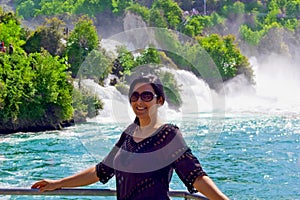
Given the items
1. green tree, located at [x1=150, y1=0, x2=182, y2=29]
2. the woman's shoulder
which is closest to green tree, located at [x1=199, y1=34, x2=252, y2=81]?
green tree, located at [x1=150, y1=0, x2=182, y2=29]

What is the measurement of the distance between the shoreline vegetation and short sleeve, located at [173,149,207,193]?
0.70 m

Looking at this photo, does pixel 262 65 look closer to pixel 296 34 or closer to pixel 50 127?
pixel 296 34

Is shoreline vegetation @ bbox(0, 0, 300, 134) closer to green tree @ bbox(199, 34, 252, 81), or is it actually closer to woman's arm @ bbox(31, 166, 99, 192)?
green tree @ bbox(199, 34, 252, 81)

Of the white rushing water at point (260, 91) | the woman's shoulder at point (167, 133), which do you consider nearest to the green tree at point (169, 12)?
the white rushing water at point (260, 91)

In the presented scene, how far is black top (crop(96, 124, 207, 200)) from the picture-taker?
9.51ft

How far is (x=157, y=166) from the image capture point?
2.94 m

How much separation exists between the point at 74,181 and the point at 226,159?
18.5 meters

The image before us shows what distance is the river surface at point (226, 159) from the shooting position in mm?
17062

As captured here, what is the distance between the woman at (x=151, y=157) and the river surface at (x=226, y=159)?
9.37 m

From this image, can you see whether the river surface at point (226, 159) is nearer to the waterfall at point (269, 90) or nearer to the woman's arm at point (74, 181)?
the woman's arm at point (74, 181)

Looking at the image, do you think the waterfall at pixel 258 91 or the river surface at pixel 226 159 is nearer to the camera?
the river surface at pixel 226 159

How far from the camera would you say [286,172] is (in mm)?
18922

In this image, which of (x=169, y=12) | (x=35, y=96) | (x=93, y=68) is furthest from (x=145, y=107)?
(x=169, y=12)

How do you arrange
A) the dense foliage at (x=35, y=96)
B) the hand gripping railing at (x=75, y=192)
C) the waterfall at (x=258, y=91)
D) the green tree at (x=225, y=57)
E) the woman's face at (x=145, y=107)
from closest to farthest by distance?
the woman's face at (x=145, y=107) → the hand gripping railing at (x=75, y=192) → the dense foliage at (x=35, y=96) → the waterfall at (x=258, y=91) → the green tree at (x=225, y=57)
